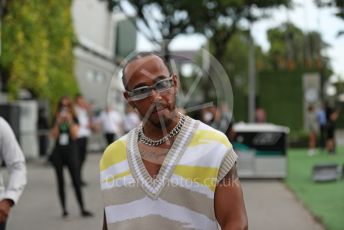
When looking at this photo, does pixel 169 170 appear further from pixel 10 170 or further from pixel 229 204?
pixel 10 170

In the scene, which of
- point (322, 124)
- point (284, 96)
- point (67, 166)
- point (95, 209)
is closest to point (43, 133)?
point (322, 124)

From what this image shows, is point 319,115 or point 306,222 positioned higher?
point 306,222

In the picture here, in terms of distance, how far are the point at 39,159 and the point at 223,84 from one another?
18.6 metres

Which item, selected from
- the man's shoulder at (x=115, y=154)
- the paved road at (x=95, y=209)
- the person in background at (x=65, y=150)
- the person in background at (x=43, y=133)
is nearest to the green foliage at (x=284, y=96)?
the person in background at (x=43, y=133)

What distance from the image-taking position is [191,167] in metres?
2.09

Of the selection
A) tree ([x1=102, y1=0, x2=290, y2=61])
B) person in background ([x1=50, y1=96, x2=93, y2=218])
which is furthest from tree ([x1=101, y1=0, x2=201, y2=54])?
person in background ([x1=50, y1=96, x2=93, y2=218])

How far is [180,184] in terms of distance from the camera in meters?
2.10

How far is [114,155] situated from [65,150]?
7.26 m

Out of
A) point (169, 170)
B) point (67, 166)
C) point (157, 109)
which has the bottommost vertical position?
point (67, 166)

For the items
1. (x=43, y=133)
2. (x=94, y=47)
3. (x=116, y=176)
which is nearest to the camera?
(x=116, y=176)

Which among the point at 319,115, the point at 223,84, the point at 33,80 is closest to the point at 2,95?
the point at 33,80

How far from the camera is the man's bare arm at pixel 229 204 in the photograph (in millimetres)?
2094

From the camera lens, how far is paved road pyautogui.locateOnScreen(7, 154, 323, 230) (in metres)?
8.37

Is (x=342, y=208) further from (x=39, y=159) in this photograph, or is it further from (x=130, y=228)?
(x=39, y=159)
